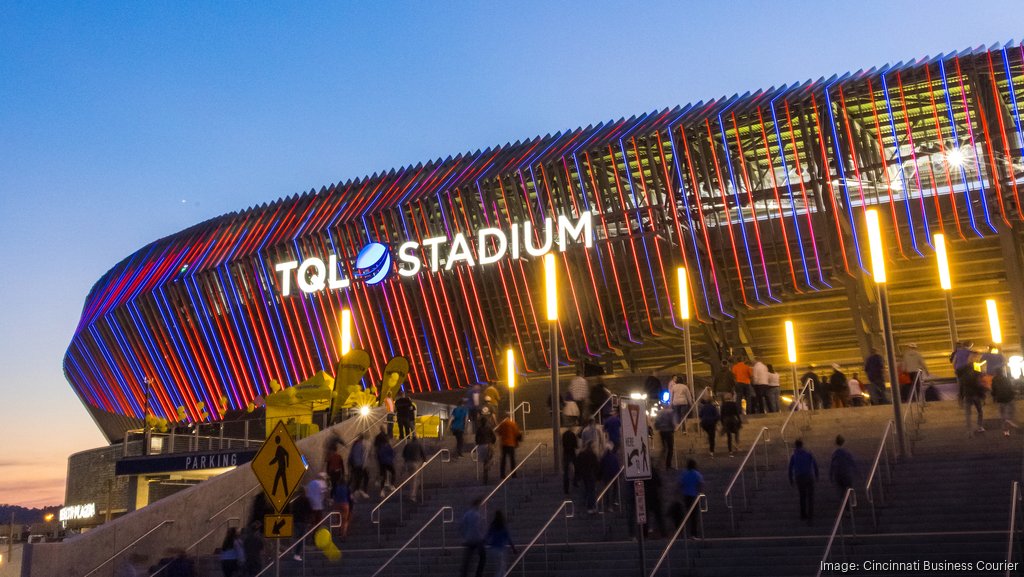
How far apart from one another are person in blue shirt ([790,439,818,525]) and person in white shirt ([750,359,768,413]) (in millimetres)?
7422

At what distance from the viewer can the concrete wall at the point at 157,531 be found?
610 inches

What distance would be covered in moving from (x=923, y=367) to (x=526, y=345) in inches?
660

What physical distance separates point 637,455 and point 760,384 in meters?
11.0

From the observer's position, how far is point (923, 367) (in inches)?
779

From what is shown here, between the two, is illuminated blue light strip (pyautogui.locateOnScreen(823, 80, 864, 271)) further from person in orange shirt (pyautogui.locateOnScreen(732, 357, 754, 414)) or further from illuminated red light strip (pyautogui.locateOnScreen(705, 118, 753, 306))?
person in orange shirt (pyautogui.locateOnScreen(732, 357, 754, 414))

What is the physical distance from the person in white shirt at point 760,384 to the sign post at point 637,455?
34.6 feet

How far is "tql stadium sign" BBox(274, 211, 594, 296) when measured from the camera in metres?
32.0

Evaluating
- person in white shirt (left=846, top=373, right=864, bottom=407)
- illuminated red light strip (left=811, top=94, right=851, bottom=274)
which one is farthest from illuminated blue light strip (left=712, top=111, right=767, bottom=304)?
person in white shirt (left=846, top=373, right=864, bottom=407)

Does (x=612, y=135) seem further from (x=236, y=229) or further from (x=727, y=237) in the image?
(x=236, y=229)

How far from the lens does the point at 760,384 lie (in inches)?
834

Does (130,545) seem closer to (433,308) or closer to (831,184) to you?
(433,308)

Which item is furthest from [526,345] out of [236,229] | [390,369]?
[236,229]

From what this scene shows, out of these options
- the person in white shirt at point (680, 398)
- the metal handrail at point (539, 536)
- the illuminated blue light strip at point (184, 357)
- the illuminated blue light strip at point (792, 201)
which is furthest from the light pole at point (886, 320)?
the illuminated blue light strip at point (184, 357)

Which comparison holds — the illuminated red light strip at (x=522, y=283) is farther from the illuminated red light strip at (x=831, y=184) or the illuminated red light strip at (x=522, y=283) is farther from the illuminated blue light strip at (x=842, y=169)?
the illuminated red light strip at (x=831, y=184)
